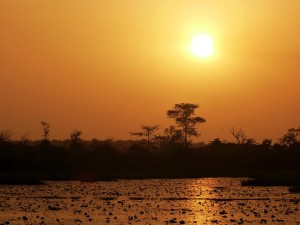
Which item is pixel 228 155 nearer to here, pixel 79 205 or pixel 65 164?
pixel 65 164

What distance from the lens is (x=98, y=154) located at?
101 meters

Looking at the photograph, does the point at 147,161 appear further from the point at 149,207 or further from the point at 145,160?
the point at 149,207

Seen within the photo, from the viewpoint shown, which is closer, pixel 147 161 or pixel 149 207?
pixel 149 207

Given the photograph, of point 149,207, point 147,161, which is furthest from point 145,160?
point 149,207

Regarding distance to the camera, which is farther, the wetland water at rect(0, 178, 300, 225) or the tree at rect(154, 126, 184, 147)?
the tree at rect(154, 126, 184, 147)

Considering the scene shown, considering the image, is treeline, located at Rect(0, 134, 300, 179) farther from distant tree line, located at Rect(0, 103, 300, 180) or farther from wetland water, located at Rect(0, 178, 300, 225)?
wetland water, located at Rect(0, 178, 300, 225)

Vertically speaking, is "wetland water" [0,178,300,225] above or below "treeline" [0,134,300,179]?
below

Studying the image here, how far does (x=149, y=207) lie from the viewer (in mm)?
41750

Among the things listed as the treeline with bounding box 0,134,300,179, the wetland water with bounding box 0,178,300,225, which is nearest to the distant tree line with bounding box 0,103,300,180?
the treeline with bounding box 0,134,300,179

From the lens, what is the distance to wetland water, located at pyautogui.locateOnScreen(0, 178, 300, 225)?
3428cm

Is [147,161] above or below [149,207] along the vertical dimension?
above

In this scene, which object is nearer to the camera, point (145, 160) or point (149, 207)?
point (149, 207)

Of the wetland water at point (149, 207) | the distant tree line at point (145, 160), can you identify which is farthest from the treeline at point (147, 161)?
the wetland water at point (149, 207)

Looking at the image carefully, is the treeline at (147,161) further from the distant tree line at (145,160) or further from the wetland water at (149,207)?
the wetland water at (149,207)
